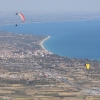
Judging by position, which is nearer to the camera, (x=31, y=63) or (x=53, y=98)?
(x=53, y=98)

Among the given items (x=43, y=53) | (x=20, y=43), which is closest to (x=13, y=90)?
(x=43, y=53)

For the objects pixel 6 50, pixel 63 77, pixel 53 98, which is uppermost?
pixel 6 50

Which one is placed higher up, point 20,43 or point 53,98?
point 20,43

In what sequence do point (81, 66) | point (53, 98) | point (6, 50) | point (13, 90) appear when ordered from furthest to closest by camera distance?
1. point (6, 50)
2. point (81, 66)
3. point (13, 90)
4. point (53, 98)

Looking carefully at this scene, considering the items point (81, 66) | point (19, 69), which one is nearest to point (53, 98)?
point (19, 69)

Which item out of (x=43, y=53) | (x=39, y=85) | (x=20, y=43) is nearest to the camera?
(x=39, y=85)

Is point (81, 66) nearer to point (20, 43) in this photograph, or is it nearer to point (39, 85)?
point (39, 85)
